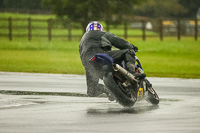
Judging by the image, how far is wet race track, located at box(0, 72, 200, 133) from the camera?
27.8 ft

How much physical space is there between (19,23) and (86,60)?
53577 millimetres

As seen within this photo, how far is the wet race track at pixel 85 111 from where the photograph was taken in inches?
333

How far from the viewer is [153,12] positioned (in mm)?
105938

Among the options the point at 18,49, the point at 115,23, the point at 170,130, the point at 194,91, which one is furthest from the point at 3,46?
the point at 170,130

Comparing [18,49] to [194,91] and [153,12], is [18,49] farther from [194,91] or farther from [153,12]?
[153,12]

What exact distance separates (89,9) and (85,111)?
111ft

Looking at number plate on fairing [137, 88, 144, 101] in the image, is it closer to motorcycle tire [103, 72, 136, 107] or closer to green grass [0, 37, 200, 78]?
motorcycle tire [103, 72, 136, 107]

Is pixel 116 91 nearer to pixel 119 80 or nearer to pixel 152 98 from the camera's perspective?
pixel 119 80

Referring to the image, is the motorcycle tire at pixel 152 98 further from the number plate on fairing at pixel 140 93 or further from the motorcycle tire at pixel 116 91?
the motorcycle tire at pixel 116 91

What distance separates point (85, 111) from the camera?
10234 millimetres

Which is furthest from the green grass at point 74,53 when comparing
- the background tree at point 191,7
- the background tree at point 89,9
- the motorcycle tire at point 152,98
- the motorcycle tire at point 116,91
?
the background tree at point 191,7

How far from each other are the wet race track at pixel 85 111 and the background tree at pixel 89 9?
28.8 m

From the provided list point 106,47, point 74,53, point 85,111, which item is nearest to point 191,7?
point 74,53

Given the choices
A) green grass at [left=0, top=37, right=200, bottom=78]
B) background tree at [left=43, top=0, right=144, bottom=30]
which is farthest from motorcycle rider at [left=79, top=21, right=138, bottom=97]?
background tree at [left=43, top=0, right=144, bottom=30]
